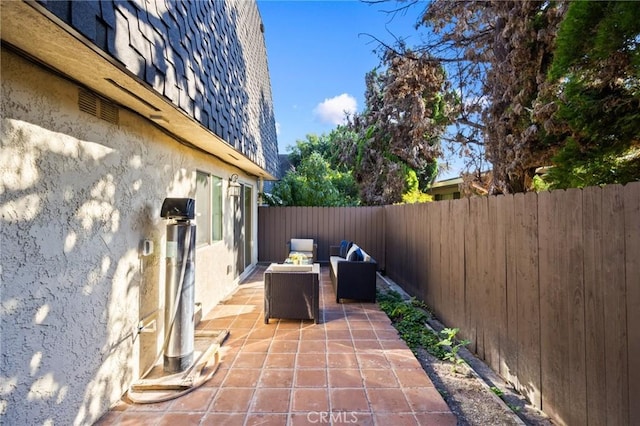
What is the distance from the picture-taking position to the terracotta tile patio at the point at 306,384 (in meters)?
A: 2.58

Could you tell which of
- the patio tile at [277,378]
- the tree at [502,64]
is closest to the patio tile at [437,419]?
the patio tile at [277,378]

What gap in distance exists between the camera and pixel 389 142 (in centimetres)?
1305

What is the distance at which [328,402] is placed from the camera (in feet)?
9.12

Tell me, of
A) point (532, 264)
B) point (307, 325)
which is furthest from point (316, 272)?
point (532, 264)

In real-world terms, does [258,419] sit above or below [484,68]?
below

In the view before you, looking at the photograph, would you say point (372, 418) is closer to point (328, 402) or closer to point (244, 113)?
point (328, 402)

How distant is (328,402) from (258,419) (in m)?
0.61

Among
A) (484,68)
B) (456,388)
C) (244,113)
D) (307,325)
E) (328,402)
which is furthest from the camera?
(484,68)

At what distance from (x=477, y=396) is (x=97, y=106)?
4081 mm

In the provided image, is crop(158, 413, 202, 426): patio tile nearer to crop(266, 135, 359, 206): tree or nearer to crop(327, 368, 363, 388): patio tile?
crop(327, 368, 363, 388): patio tile

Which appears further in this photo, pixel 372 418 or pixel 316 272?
pixel 316 272
